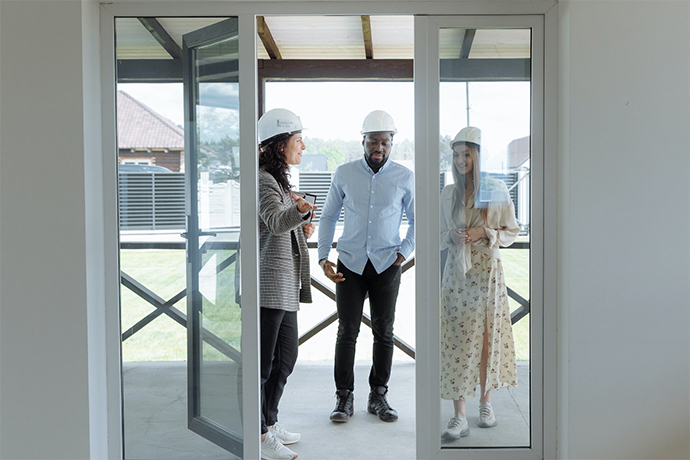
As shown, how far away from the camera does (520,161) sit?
2436mm

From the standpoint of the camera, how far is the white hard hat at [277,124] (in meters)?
2.77

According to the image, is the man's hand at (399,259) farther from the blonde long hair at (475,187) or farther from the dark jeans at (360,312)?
the blonde long hair at (475,187)

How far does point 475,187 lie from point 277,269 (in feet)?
3.37

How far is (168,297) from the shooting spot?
2477 mm

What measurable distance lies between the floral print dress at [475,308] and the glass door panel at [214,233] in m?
0.95

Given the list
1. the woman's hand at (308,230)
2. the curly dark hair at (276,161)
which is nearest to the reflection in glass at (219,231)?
the curly dark hair at (276,161)

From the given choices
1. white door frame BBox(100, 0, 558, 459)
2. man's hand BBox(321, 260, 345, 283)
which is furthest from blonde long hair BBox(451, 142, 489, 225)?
man's hand BBox(321, 260, 345, 283)
